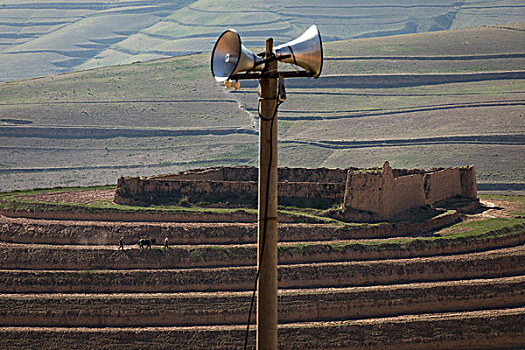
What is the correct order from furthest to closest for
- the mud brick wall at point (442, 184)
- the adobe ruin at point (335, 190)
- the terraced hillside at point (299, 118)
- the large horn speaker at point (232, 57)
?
the terraced hillside at point (299, 118), the mud brick wall at point (442, 184), the adobe ruin at point (335, 190), the large horn speaker at point (232, 57)

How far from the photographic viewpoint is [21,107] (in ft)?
508

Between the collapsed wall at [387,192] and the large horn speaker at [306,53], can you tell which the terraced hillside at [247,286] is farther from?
the large horn speaker at [306,53]

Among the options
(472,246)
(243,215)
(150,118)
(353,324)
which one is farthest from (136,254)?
(150,118)

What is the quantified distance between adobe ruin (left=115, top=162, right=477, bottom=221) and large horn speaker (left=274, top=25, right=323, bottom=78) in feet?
98.0

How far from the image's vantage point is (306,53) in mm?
18656

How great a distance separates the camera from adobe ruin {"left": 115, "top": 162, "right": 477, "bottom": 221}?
49.6m

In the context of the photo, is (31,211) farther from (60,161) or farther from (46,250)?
(60,161)

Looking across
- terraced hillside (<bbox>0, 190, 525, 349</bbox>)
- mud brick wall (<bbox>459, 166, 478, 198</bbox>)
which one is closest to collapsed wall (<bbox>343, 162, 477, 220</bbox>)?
terraced hillside (<bbox>0, 190, 525, 349</bbox>)

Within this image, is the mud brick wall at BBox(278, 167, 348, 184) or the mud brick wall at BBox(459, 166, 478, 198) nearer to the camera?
the mud brick wall at BBox(459, 166, 478, 198)

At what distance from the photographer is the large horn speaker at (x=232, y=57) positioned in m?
18.4

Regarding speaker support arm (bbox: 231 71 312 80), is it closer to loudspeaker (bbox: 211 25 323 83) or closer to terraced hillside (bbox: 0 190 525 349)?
loudspeaker (bbox: 211 25 323 83)

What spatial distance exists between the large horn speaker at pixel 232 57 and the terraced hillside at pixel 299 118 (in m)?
98.9

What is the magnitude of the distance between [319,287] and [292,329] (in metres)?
3.44

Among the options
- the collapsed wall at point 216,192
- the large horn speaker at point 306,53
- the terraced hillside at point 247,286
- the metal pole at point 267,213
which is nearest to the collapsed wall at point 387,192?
the terraced hillside at point 247,286
